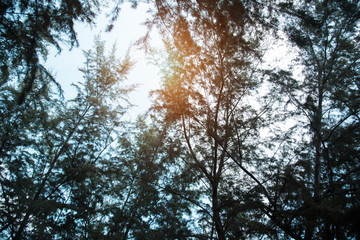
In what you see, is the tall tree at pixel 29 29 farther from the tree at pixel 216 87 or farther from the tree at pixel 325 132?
the tree at pixel 325 132

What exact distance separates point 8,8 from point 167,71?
3494mm

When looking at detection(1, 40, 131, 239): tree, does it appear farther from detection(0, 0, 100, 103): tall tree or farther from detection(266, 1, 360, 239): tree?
detection(266, 1, 360, 239): tree

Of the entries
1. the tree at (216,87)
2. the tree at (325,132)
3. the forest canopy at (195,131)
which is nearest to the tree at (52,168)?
the forest canopy at (195,131)

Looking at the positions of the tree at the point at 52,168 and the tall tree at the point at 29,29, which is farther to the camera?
the tree at the point at 52,168

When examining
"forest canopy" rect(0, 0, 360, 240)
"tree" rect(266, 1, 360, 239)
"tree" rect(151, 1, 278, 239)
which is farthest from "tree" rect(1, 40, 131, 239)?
"tree" rect(266, 1, 360, 239)

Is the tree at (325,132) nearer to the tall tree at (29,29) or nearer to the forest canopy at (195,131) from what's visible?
the forest canopy at (195,131)

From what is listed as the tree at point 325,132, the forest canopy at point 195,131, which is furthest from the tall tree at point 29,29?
the tree at point 325,132

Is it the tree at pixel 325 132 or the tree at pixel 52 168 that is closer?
the tree at pixel 325 132

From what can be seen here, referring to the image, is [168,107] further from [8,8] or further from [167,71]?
[8,8]

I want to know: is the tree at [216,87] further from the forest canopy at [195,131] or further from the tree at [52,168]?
the tree at [52,168]

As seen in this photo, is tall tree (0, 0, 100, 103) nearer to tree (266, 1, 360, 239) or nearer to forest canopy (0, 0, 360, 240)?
forest canopy (0, 0, 360, 240)

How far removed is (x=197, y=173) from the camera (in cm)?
638

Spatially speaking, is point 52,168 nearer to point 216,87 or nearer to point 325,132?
point 216,87

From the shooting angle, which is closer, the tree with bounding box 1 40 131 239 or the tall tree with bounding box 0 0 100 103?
the tall tree with bounding box 0 0 100 103
